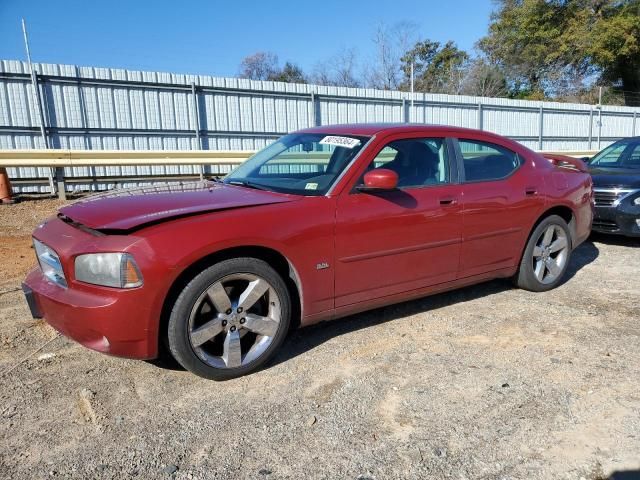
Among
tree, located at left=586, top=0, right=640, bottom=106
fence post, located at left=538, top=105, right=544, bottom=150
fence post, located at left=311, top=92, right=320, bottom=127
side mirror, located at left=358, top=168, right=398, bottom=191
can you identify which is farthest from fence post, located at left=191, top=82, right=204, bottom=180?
tree, located at left=586, top=0, right=640, bottom=106

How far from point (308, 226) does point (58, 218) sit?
163cm

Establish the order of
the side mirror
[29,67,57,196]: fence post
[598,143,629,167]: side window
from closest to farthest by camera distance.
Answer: the side mirror
[598,143,629,167]: side window
[29,67,57,196]: fence post

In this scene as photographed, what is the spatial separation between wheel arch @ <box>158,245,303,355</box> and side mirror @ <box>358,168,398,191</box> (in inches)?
30.8

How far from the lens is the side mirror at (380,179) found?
3367mm

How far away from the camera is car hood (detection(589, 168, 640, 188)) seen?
6.58 metres

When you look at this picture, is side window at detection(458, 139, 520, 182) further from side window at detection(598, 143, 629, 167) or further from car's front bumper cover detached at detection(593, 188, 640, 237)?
side window at detection(598, 143, 629, 167)

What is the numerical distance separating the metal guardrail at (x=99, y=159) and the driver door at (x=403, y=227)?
814cm

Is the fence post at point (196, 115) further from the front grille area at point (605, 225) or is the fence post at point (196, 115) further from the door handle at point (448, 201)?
the door handle at point (448, 201)

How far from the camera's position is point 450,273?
160 inches

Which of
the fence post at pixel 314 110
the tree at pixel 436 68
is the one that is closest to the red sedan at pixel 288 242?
the fence post at pixel 314 110

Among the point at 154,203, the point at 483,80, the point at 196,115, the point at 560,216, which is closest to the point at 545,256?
the point at 560,216

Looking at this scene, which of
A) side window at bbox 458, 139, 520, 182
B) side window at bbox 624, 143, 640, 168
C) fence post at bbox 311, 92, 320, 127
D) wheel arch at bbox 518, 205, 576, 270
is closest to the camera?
side window at bbox 458, 139, 520, 182

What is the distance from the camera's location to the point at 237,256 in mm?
3074

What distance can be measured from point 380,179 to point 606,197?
186 inches
